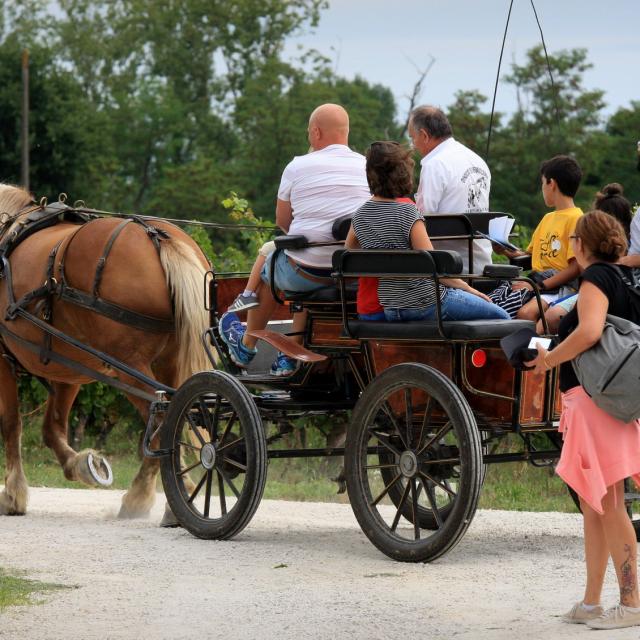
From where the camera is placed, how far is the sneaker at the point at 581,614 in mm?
4730

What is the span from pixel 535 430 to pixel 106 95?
50.9 metres

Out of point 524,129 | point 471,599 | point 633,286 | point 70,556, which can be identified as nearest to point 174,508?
point 70,556

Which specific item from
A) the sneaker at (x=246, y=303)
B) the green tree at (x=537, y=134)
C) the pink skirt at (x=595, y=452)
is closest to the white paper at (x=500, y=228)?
the sneaker at (x=246, y=303)

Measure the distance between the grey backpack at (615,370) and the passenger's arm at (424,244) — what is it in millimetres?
1418

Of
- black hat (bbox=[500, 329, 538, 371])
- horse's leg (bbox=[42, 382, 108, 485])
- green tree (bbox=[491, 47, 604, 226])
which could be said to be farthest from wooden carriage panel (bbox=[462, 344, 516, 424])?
A: green tree (bbox=[491, 47, 604, 226])

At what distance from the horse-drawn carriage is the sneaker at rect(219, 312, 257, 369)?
0.10m

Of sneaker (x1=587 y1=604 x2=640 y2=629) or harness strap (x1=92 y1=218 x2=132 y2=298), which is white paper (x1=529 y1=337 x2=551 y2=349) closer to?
sneaker (x1=587 y1=604 x2=640 y2=629)

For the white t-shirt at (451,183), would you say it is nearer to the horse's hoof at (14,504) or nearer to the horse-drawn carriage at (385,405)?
the horse-drawn carriage at (385,405)

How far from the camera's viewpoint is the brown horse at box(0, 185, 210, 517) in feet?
26.1

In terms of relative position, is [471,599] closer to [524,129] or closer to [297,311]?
[297,311]

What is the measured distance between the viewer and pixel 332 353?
683 centimetres

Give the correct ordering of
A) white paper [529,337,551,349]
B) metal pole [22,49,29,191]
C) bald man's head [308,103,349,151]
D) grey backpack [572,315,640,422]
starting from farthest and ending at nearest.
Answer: metal pole [22,49,29,191]
bald man's head [308,103,349,151]
white paper [529,337,551,349]
grey backpack [572,315,640,422]

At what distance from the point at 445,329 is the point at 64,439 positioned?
4131 mm

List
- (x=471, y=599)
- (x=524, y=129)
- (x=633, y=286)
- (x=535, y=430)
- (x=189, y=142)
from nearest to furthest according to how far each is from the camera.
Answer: (x=633, y=286)
(x=471, y=599)
(x=535, y=430)
(x=524, y=129)
(x=189, y=142)
